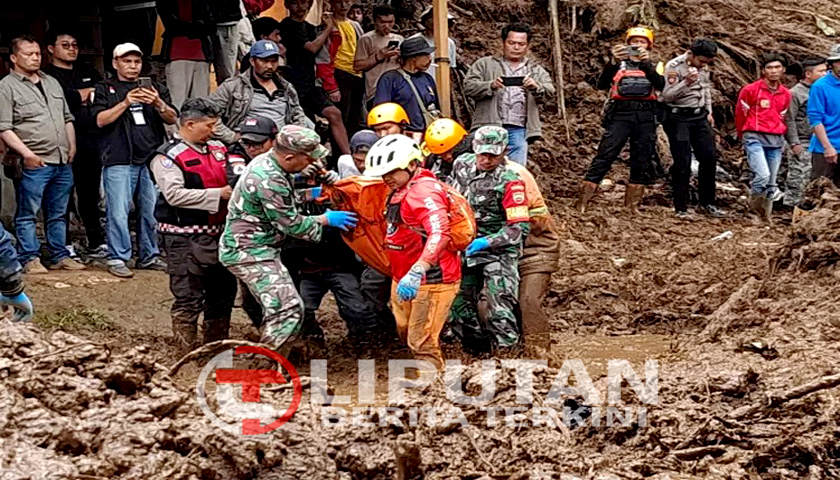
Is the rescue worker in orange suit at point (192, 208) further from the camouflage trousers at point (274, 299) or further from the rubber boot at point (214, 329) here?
the camouflage trousers at point (274, 299)

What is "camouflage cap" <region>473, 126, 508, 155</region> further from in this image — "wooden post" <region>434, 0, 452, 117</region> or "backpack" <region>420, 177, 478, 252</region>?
"wooden post" <region>434, 0, 452, 117</region>

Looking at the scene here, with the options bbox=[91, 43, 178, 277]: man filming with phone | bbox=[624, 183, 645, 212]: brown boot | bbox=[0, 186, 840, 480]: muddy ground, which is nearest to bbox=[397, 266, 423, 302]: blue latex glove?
bbox=[0, 186, 840, 480]: muddy ground

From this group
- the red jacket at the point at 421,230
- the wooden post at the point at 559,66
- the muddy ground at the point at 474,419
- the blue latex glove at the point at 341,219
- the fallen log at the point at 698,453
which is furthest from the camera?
the wooden post at the point at 559,66

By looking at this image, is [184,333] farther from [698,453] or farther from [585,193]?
[585,193]

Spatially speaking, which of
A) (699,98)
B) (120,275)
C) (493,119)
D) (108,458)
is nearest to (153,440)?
(108,458)

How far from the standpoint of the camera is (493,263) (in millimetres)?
8031

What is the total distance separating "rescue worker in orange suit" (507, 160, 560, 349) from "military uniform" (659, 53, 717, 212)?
5.12 m

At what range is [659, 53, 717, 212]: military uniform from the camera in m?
12.9

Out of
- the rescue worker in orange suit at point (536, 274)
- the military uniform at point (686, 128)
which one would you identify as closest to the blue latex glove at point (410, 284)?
the rescue worker in orange suit at point (536, 274)

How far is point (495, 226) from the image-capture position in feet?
26.8

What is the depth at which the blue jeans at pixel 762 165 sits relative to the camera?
43.9ft

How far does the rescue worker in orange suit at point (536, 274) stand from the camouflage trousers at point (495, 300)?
97mm

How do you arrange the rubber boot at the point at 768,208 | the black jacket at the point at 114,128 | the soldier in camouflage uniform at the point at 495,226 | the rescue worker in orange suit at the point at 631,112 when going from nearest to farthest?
the soldier in camouflage uniform at the point at 495,226 → the black jacket at the point at 114,128 → the rescue worker in orange suit at the point at 631,112 → the rubber boot at the point at 768,208

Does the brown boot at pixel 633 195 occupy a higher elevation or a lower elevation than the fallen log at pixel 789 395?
lower
